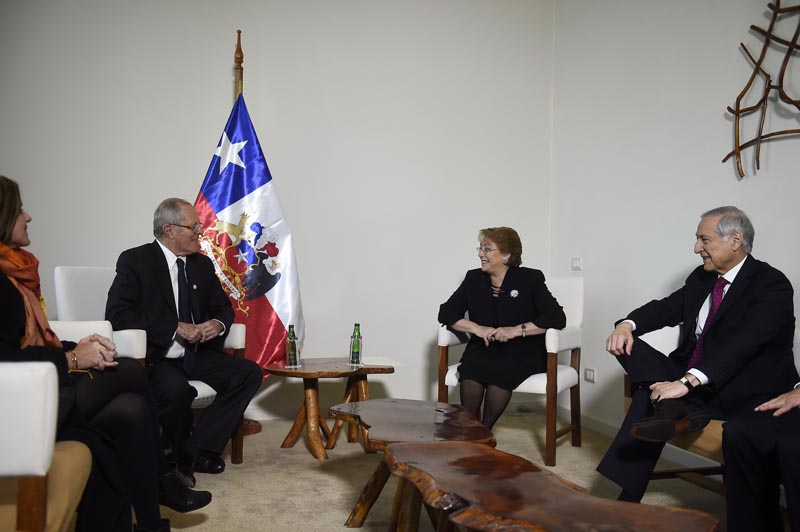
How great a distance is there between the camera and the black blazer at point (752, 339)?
7.87 feet

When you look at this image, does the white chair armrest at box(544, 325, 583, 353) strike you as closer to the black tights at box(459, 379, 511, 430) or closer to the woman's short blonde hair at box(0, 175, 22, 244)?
the black tights at box(459, 379, 511, 430)

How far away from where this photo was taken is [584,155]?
4418mm

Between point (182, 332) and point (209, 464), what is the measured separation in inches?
24.1

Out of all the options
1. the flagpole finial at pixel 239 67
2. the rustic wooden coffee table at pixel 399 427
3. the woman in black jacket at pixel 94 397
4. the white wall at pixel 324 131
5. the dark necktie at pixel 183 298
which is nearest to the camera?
the woman in black jacket at pixel 94 397

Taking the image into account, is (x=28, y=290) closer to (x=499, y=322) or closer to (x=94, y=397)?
(x=94, y=397)

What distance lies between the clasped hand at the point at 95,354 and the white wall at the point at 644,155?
2.69m

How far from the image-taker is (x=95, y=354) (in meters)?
2.21

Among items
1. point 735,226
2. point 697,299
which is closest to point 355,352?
point 697,299

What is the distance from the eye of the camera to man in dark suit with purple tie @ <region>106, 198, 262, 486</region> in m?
2.97

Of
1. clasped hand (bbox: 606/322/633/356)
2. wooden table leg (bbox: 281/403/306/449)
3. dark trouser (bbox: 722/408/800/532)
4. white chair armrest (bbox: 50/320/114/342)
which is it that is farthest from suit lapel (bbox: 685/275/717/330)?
white chair armrest (bbox: 50/320/114/342)

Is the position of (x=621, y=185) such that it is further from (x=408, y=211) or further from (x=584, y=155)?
(x=408, y=211)

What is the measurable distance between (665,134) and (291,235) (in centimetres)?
218

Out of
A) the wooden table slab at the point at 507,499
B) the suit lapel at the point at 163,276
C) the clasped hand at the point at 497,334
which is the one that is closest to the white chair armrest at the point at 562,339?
the clasped hand at the point at 497,334

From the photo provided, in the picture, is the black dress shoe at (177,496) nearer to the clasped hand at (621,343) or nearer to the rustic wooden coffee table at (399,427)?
the rustic wooden coffee table at (399,427)
